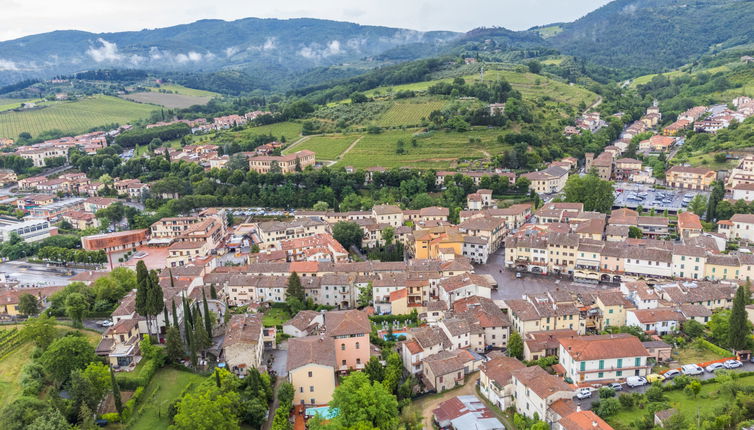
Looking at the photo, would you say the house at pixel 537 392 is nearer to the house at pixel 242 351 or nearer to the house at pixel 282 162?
the house at pixel 242 351

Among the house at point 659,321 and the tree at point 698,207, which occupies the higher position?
the tree at point 698,207

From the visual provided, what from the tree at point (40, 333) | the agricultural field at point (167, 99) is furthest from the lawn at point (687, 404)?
the agricultural field at point (167, 99)

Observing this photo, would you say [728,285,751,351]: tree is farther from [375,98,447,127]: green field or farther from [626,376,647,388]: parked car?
[375,98,447,127]: green field

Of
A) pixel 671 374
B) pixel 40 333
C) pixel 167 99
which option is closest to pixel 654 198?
pixel 671 374

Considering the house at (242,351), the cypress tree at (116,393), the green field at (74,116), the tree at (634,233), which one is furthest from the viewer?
the green field at (74,116)

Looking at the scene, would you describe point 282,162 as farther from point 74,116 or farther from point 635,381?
point 74,116

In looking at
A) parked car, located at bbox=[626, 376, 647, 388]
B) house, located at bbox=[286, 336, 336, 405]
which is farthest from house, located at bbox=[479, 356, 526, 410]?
house, located at bbox=[286, 336, 336, 405]
